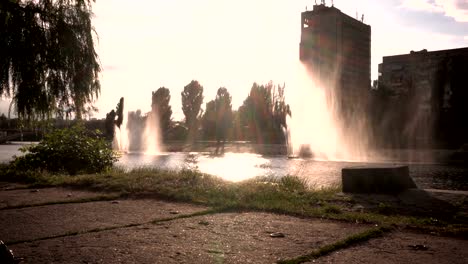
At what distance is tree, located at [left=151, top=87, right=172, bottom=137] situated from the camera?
77750 mm

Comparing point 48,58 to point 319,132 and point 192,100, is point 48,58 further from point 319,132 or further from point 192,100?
point 192,100

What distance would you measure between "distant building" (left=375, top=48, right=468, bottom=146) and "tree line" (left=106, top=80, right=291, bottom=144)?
14289mm

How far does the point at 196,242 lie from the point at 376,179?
4.05 m

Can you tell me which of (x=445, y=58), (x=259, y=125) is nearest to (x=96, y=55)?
(x=259, y=125)

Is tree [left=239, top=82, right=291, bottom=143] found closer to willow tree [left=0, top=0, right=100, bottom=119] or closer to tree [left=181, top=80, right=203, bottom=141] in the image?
tree [left=181, top=80, right=203, bottom=141]

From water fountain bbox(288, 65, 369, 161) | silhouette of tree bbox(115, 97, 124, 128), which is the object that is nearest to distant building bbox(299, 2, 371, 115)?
water fountain bbox(288, 65, 369, 161)

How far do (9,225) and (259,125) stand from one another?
59.2m

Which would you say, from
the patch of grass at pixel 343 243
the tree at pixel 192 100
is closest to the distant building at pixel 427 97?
the tree at pixel 192 100

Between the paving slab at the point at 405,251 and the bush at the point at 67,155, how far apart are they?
8716mm

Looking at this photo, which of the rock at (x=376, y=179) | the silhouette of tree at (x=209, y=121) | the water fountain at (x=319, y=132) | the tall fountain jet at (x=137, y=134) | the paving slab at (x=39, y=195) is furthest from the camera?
the silhouette of tree at (x=209, y=121)

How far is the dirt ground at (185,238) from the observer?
3487 millimetres

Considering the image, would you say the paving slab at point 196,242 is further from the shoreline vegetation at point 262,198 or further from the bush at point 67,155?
the bush at point 67,155

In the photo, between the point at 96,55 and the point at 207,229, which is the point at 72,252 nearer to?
the point at 207,229

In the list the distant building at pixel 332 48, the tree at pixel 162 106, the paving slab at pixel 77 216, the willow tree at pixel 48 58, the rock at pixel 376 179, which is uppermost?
the distant building at pixel 332 48
